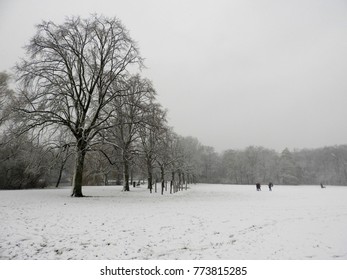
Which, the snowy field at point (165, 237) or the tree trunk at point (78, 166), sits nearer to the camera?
the snowy field at point (165, 237)

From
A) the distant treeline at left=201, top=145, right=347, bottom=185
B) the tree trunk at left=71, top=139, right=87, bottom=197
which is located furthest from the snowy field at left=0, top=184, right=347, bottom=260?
the distant treeline at left=201, top=145, right=347, bottom=185

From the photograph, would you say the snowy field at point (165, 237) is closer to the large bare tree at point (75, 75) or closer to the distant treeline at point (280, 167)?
the large bare tree at point (75, 75)

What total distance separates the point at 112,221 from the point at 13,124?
12.7 meters

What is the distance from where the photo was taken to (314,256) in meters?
6.42

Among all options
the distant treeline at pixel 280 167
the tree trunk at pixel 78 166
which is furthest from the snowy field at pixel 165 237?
the distant treeline at pixel 280 167

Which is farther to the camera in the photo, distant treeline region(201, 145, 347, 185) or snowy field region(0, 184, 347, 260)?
distant treeline region(201, 145, 347, 185)

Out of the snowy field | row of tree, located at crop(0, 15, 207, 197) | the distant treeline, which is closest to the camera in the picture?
the snowy field

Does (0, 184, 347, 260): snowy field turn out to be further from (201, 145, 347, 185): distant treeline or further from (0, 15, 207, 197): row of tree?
(201, 145, 347, 185): distant treeline

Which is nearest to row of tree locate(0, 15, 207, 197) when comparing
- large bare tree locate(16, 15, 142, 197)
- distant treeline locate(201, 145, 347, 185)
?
large bare tree locate(16, 15, 142, 197)

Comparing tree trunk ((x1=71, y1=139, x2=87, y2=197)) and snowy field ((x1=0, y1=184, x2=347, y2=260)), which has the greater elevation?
tree trunk ((x1=71, y1=139, x2=87, y2=197))

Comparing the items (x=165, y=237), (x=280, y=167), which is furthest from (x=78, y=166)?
(x=280, y=167)

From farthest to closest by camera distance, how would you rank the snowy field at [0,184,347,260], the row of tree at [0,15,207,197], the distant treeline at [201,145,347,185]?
the distant treeline at [201,145,347,185] → the row of tree at [0,15,207,197] → the snowy field at [0,184,347,260]
